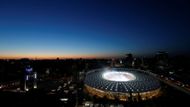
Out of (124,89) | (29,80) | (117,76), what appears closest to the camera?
(124,89)

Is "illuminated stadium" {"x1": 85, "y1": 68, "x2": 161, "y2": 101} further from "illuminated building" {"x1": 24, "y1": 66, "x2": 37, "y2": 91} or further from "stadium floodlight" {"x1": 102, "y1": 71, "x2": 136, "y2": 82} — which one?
"illuminated building" {"x1": 24, "y1": 66, "x2": 37, "y2": 91}

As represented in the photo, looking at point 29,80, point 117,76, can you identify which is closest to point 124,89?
point 117,76

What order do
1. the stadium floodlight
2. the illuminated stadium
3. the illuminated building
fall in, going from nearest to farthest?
the illuminated stadium → the stadium floodlight → the illuminated building

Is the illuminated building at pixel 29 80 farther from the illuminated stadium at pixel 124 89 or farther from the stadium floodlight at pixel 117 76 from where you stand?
the stadium floodlight at pixel 117 76

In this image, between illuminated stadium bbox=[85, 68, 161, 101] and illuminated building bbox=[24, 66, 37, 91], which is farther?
illuminated building bbox=[24, 66, 37, 91]

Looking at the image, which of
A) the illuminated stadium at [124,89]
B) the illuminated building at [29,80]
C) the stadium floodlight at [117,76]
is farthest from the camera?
the illuminated building at [29,80]

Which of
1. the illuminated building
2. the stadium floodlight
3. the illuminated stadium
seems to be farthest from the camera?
the illuminated building

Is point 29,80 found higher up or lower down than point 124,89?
higher up

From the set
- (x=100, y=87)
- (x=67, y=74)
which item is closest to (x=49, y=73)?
(x=67, y=74)

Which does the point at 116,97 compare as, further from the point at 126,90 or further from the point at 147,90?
the point at 147,90

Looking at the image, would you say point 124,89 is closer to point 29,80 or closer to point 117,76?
point 117,76

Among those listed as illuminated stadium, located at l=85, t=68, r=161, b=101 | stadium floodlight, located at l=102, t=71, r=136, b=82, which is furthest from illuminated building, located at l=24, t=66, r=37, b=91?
stadium floodlight, located at l=102, t=71, r=136, b=82

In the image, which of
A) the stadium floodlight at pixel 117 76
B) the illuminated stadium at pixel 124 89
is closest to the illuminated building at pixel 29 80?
the illuminated stadium at pixel 124 89
